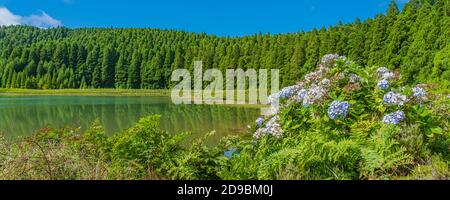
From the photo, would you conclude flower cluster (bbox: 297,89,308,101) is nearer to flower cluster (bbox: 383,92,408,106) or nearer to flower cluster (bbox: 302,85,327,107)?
flower cluster (bbox: 302,85,327,107)

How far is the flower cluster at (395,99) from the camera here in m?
4.40

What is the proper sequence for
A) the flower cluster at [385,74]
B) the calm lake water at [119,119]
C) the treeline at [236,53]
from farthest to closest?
the treeline at [236,53]
the calm lake water at [119,119]
the flower cluster at [385,74]

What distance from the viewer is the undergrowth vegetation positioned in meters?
3.93

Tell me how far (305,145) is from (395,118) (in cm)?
96

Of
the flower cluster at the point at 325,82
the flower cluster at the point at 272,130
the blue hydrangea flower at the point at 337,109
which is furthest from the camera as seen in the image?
the flower cluster at the point at 325,82

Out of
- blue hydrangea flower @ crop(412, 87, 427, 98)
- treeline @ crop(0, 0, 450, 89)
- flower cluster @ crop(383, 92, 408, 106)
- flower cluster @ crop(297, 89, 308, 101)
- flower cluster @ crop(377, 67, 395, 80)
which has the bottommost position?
flower cluster @ crop(383, 92, 408, 106)

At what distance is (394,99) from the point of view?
4.41m

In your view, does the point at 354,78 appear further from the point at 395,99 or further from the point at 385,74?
the point at 395,99

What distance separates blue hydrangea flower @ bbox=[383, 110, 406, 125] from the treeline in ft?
101

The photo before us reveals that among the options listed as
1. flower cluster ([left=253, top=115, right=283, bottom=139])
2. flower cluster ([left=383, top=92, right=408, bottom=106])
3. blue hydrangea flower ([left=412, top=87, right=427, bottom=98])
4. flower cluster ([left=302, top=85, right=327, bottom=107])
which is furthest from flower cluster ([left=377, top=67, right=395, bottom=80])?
flower cluster ([left=253, top=115, right=283, bottom=139])

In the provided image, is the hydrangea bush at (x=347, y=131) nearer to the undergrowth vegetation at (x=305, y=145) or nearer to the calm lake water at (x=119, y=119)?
the undergrowth vegetation at (x=305, y=145)

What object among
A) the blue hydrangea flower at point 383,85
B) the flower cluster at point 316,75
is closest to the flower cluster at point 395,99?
the blue hydrangea flower at point 383,85
